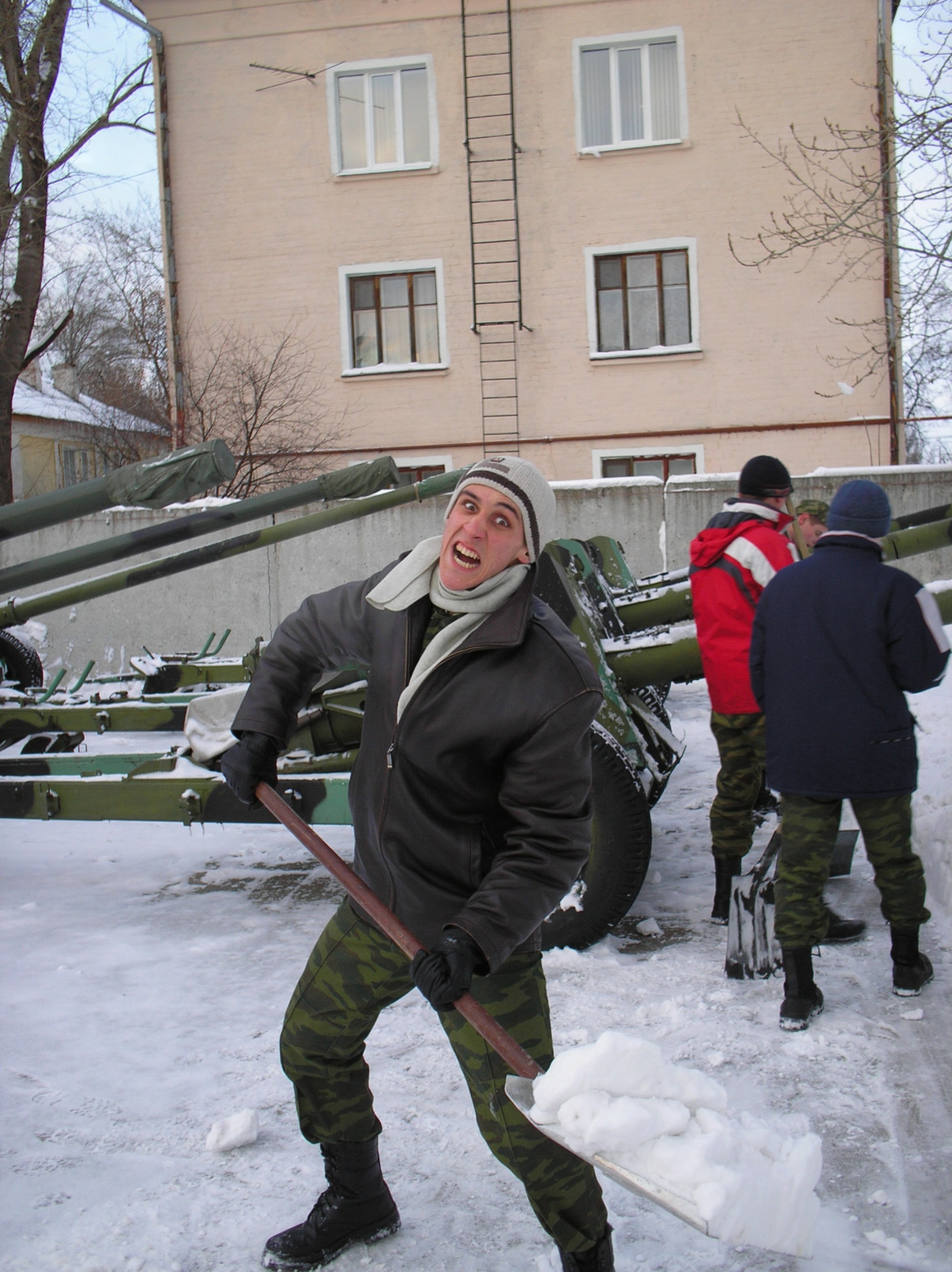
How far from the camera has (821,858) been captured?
3.41 m

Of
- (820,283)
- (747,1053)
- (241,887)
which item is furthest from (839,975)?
(820,283)

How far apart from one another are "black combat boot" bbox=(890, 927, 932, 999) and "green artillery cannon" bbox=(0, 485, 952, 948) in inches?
34.2

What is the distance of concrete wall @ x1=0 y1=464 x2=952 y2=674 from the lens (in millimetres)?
9953

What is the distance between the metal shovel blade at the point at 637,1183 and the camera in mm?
1679

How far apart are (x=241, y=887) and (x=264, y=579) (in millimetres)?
6174

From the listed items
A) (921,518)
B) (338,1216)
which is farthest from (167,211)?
(338,1216)

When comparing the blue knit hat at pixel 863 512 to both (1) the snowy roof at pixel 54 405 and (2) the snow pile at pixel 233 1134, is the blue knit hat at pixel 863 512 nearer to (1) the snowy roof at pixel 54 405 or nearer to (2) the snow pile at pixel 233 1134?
(2) the snow pile at pixel 233 1134

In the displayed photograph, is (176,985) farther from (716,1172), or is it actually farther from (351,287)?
(351,287)

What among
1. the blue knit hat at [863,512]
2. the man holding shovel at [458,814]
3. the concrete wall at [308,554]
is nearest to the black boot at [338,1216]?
the man holding shovel at [458,814]

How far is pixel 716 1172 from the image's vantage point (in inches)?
67.6

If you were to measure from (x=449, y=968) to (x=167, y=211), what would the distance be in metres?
16.8

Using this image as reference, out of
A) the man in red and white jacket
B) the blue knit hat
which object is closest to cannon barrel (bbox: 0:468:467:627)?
the man in red and white jacket

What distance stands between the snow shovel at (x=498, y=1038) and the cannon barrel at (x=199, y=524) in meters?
3.08

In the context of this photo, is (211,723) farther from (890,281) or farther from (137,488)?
(890,281)
